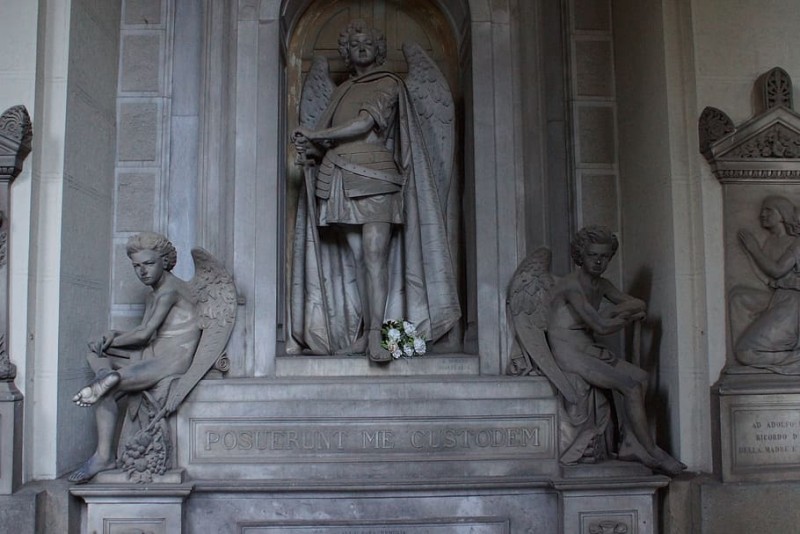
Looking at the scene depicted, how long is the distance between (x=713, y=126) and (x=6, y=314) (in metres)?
4.97

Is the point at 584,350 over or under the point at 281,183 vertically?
under

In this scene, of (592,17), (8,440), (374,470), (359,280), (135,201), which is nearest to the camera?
(8,440)

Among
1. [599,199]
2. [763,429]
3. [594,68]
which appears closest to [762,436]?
[763,429]

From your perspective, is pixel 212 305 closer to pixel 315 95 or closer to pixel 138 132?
pixel 138 132

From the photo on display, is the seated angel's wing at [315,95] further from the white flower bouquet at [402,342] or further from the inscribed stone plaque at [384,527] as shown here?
the inscribed stone plaque at [384,527]

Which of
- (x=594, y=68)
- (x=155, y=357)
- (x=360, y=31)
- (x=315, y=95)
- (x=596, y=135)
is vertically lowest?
(x=155, y=357)

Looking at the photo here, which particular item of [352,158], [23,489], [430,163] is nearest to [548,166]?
[430,163]

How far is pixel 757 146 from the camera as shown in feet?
17.8

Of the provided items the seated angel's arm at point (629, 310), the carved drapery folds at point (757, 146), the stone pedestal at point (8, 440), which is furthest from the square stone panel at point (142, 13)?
the carved drapery folds at point (757, 146)

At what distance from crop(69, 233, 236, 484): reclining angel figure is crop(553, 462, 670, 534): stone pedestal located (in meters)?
2.62

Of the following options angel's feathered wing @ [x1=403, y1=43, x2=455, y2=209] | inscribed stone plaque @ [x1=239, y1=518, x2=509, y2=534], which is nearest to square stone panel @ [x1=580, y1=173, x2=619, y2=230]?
angel's feathered wing @ [x1=403, y1=43, x2=455, y2=209]

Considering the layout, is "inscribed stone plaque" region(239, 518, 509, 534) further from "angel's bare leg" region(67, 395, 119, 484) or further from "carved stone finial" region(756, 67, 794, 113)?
"carved stone finial" region(756, 67, 794, 113)

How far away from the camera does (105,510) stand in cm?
510

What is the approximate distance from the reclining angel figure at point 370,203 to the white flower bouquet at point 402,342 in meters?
0.07
